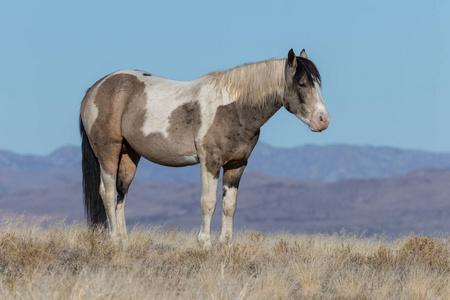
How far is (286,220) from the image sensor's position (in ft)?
293

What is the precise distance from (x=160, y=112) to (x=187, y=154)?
0.84m

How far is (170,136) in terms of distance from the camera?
32.2 ft

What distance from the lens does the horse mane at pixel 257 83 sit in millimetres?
9406

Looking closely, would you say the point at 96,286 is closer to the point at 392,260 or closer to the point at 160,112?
the point at 160,112

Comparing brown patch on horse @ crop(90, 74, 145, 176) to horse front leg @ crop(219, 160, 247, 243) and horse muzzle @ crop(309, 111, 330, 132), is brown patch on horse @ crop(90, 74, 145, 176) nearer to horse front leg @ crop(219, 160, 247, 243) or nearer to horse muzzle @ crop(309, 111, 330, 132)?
horse front leg @ crop(219, 160, 247, 243)

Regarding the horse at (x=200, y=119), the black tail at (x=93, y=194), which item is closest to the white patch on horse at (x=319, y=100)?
the horse at (x=200, y=119)

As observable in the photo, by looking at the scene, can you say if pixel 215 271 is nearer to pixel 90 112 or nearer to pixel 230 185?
pixel 230 185

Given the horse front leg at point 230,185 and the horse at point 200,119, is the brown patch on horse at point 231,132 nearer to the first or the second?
the horse at point 200,119

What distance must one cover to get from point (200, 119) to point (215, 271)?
2534 millimetres

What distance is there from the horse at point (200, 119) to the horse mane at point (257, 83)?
0.01 m

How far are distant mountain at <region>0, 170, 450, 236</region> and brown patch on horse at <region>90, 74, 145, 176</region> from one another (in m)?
59.8

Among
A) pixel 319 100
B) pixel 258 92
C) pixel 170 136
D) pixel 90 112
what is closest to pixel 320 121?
pixel 319 100

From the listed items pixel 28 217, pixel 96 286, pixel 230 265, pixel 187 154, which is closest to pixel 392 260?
pixel 230 265

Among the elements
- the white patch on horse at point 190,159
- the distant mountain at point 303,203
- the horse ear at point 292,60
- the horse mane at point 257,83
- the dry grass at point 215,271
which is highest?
the horse ear at point 292,60
